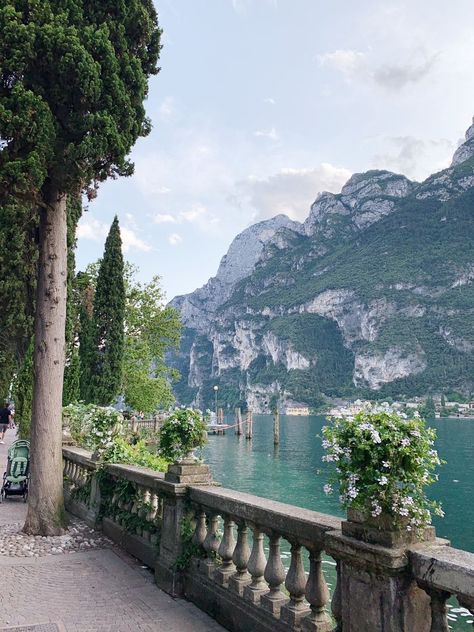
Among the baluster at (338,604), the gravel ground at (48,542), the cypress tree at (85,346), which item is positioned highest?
the cypress tree at (85,346)

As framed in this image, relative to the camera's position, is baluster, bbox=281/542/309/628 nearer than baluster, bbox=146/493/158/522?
Yes

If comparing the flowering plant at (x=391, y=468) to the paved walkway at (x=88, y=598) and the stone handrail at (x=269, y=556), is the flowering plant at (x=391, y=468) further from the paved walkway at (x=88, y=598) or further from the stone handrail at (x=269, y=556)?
the paved walkway at (x=88, y=598)

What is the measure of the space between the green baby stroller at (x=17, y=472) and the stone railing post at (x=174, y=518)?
598 cm

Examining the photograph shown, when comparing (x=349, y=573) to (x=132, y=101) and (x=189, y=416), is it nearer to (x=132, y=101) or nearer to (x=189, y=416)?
(x=189, y=416)

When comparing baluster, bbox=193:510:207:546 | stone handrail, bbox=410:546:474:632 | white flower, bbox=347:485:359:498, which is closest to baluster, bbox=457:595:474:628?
stone handrail, bbox=410:546:474:632

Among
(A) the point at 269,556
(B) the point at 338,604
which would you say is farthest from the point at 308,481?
(B) the point at 338,604

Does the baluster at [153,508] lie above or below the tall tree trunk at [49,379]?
below

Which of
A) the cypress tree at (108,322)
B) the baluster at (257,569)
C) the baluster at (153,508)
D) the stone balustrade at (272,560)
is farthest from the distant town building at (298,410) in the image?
the baluster at (257,569)

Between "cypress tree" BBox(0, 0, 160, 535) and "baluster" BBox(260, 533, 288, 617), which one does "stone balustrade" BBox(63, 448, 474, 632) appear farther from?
"cypress tree" BBox(0, 0, 160, 535)

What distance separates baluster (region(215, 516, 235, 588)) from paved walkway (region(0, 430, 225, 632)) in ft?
1.25

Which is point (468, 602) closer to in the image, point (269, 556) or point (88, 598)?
point (269, 556)

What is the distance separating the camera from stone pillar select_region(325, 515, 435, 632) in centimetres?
258

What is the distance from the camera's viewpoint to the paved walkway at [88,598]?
172 inches

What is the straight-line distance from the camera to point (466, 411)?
12594 cm
